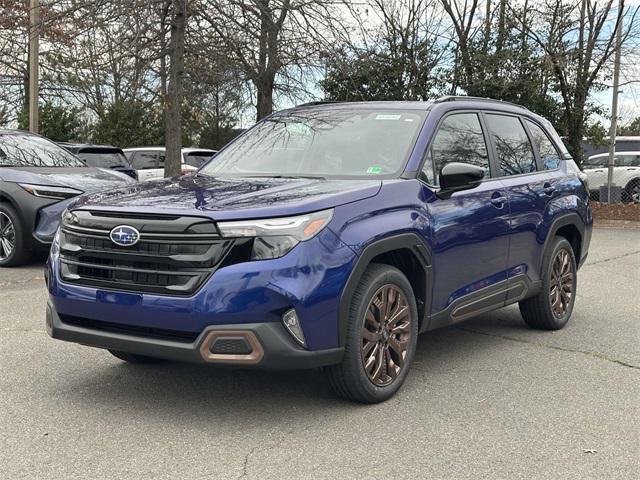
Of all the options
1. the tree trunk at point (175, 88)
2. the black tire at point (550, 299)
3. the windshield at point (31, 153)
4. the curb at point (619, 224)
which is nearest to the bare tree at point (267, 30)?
the tree trunk at point (175, 88)

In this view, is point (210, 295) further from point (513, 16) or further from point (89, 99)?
point (89, 99)

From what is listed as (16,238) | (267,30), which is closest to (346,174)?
(16,238)

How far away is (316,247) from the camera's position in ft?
12.1

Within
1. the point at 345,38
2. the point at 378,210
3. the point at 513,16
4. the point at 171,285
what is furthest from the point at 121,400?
the point at 513,16

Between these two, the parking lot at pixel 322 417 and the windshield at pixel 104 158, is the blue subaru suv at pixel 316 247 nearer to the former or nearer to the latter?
the parking lot at pixel 322 417

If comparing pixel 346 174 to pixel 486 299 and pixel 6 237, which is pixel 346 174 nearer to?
pixel 486 299

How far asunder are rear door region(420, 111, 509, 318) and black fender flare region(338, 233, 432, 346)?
9cm

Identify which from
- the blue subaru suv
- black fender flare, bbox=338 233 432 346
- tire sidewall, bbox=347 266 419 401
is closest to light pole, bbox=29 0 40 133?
the blue subaru suv

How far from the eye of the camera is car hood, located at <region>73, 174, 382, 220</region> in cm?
371

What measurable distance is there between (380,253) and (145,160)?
634 inches

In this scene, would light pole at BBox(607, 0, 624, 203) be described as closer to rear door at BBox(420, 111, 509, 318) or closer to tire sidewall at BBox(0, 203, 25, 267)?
rear door at BBox(420, 111, 509, 318)

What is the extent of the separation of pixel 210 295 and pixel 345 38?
11.5m

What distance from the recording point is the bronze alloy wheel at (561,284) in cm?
610

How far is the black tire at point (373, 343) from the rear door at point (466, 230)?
0.34m
